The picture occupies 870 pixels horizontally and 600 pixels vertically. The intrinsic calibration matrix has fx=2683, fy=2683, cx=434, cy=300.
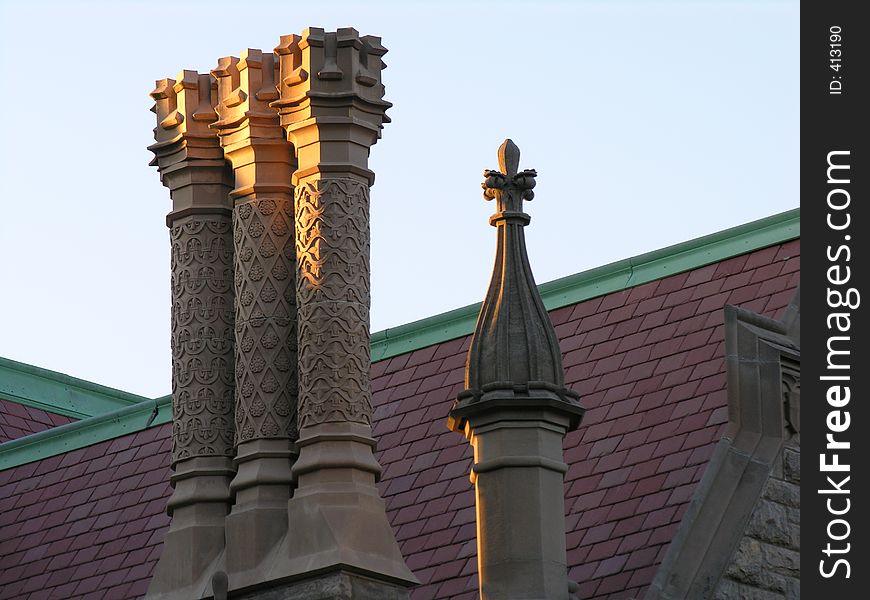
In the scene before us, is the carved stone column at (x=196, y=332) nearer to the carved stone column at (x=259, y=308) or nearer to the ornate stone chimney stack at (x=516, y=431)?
the carved stone column at (x=259, y=308)

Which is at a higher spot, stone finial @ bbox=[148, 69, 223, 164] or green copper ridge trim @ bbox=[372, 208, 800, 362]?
green copper ridge trim @ bbox=[372, 208, 800, 362]

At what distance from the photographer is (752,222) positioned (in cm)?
2283

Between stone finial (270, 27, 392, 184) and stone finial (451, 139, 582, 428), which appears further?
stone finial (270, 27, 392, 184)

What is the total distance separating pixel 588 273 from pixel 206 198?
5.21 m

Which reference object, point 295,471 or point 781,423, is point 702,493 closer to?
point 781,423

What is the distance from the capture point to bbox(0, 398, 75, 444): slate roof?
30.0 meters

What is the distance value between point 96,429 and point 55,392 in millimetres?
3782

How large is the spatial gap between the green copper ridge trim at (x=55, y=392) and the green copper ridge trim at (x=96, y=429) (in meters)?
2.27

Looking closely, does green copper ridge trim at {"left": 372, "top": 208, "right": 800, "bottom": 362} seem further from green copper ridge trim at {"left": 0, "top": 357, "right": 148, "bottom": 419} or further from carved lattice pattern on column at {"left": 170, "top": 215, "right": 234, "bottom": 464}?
green copper ridge trim at {"left": 0, "top": 357, "right": 148, "bottom": 419}

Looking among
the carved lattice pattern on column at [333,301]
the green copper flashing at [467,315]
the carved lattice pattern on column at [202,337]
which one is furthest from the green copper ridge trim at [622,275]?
the carved lattice pattern on column at [202,337]

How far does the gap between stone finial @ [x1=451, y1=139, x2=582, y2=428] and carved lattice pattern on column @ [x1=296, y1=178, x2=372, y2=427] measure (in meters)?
0.79

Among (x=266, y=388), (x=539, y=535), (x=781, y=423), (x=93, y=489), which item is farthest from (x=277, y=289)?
(x=93, y=489)

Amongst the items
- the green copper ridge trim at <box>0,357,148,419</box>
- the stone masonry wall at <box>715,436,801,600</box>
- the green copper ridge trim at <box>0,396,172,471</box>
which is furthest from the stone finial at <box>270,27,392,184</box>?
the green copper ridge trim at <box>0,357,148,419</box>

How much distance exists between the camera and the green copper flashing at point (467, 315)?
22.8 meters
